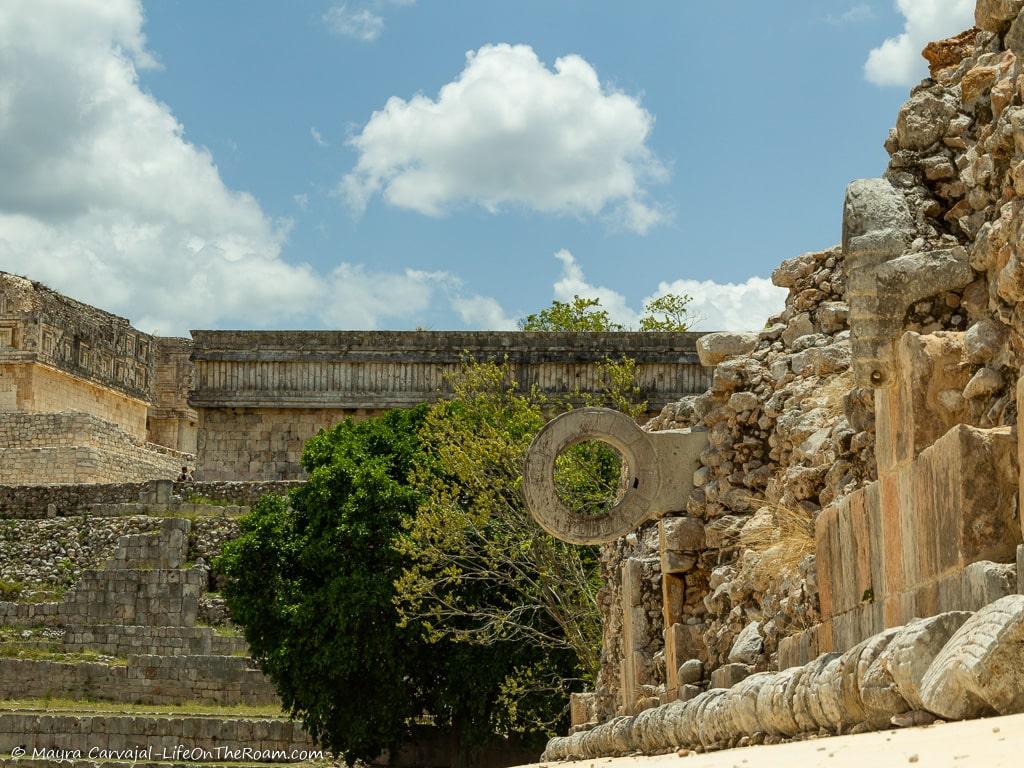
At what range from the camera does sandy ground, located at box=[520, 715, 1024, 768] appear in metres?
3.59

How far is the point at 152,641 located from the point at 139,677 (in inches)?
88.0

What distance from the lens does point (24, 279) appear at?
45.7 meters

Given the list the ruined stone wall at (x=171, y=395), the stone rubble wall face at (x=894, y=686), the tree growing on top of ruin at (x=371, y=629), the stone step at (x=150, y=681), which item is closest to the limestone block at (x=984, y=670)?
the stone rubble wall face at (x=894, y=686)

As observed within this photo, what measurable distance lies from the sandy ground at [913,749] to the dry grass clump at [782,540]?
302 centimetres

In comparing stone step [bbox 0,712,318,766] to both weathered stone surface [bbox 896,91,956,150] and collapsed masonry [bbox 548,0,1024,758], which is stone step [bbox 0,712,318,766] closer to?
collapsed masonry [bbox 548,0,1024,758]

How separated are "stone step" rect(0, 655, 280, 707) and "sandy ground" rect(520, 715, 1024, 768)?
24.5m

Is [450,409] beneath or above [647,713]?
above

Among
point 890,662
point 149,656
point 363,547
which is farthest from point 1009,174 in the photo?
point 149,656

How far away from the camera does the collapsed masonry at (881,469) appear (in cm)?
495

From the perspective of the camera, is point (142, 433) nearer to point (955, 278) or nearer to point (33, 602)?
point (33, 602)

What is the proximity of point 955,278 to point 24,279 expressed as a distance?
42192 millimetres

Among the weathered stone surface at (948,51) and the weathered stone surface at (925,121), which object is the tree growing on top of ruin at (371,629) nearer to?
the weathered stone surface at (948,51)

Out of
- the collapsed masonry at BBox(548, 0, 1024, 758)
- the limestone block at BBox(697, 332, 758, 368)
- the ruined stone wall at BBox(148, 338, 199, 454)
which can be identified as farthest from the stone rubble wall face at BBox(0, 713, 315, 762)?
the ruined stone wall at BBox(148, 338, 199, 454)

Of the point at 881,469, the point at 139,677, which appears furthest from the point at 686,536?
the point at 139,677
